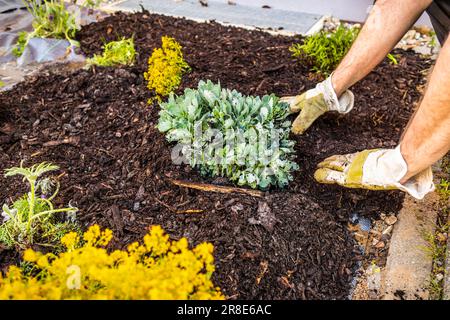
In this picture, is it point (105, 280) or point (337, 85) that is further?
point (337, 85)

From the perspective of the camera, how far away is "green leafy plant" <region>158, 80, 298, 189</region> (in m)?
2.48

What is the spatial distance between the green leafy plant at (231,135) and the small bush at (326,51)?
1.32m

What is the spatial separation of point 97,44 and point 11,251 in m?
2.45

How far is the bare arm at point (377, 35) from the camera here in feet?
8.98

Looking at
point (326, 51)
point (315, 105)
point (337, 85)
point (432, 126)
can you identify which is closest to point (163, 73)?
point (315, 105)

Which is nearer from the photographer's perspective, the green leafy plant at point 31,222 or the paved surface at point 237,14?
the green leafy plant at point 31,222

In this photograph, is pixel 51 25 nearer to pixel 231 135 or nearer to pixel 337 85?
pixel 231 135

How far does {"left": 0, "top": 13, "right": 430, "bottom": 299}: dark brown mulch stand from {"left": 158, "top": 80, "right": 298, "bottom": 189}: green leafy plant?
0.44 feet

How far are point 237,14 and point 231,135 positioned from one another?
287cm

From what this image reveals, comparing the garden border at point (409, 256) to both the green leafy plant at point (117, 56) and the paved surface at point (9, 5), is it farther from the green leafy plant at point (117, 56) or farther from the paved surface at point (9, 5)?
the paved surface at point (9, 5)

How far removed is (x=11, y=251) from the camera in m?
2.32

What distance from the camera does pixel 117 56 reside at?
3.85m

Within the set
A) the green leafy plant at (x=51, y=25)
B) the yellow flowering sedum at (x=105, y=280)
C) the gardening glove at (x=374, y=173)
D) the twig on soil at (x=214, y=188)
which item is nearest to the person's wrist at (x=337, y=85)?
the gardening glove at (x=374, y=173)
